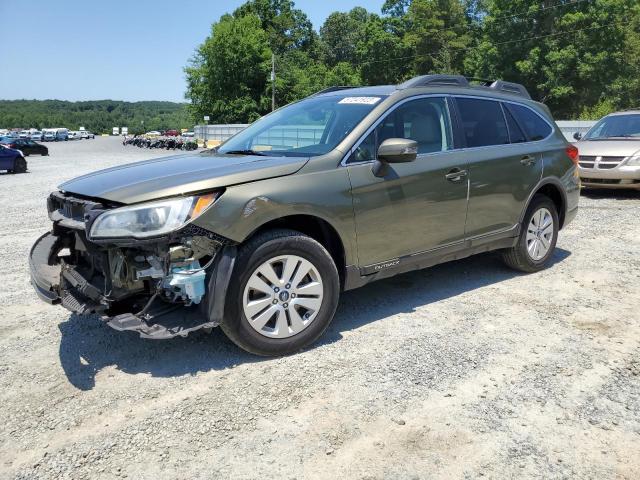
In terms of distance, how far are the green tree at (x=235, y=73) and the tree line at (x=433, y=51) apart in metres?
0.11

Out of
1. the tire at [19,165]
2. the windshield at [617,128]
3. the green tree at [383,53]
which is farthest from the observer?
the green tree at [383,53]

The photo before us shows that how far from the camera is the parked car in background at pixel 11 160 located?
20.2 m

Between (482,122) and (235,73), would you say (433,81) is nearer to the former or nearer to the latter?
(482,122)

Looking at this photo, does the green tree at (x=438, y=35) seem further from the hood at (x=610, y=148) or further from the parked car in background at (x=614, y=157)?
the hood at (x=610, y=148)

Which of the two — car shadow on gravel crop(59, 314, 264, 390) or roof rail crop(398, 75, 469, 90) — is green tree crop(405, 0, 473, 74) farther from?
car shadow on gravel crop(59, 314, 264, 390)

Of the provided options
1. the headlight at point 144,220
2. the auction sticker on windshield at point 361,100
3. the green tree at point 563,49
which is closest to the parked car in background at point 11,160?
the auction sticker on windshield at point 361,100

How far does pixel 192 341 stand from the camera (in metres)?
3.87

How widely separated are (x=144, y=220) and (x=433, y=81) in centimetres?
273

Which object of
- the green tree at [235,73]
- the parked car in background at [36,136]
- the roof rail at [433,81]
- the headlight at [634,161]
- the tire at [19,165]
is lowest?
the parked car in background at [36,136]

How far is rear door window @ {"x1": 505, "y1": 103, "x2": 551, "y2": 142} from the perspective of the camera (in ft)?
17.3

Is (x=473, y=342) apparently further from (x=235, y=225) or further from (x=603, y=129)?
(x=603, y=129)

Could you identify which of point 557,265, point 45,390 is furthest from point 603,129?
point 45,390

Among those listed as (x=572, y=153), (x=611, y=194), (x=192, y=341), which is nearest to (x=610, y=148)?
(x=611, y=194)

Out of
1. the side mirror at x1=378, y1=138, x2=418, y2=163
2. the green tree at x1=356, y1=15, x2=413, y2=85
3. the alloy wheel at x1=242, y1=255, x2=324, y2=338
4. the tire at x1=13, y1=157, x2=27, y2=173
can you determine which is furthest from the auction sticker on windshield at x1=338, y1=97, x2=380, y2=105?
the green tree at x1=356, y1=15, x2=413, y2=85
